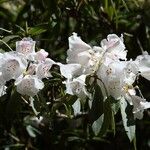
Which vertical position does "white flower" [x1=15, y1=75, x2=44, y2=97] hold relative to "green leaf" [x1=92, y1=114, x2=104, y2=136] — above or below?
above

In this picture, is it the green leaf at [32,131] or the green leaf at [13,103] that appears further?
the green leaf at [32,131]

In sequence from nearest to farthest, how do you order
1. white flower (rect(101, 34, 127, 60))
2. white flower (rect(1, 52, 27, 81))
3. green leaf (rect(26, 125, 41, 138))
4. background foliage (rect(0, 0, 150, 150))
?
white flower (rect(1, 52, 27, 81)) → white flower (rect(101, 34, 127, 60)) → background foliage (rect(0, 0, 150, 150)) → green leaf (rect(26, 125, 41, 138))

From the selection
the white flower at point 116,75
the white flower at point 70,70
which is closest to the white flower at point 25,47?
the white flower at point 70,70

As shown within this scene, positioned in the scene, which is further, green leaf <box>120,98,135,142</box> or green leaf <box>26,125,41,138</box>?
green leaf <box>26,125,41,138</box>

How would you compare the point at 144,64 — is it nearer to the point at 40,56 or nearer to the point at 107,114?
the point at 107,114

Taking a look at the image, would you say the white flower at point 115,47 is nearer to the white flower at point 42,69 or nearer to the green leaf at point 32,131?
the white flower at point 42,69

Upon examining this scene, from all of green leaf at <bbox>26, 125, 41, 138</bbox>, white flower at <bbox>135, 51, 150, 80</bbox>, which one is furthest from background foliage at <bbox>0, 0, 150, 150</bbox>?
white flower at <bbox>135, 51, 150, 80</bbox>

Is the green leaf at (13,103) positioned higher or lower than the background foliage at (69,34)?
lower

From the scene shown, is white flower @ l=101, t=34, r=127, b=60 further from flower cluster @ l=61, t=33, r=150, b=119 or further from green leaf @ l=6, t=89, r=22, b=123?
green leaf @ l=6, t=89, r=22, b=123
